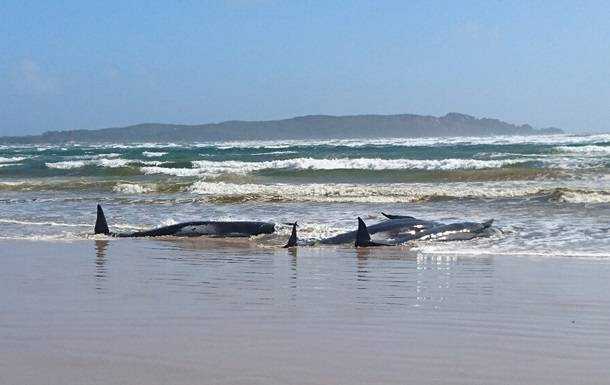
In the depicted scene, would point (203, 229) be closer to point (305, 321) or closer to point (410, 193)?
point (305, 321)

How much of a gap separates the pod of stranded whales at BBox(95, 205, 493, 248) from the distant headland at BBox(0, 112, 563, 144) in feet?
427

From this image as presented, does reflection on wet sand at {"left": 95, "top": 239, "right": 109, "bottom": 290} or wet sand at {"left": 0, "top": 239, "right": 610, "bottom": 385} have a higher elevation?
wet sand at {"left": 0, "top": 239, "right": 610, "bottom": 385}

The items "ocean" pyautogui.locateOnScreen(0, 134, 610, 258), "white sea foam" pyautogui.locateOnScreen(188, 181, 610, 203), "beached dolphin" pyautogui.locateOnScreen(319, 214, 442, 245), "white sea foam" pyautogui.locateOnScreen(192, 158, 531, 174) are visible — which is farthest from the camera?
"white sea foam" pyautogui.locateOnScreen(192, 158, 531, 174)

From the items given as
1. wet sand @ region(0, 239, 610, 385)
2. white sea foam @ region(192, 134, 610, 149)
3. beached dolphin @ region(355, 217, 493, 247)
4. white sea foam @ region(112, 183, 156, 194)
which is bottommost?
white sea foam @ region(112, 183, 156, 194)

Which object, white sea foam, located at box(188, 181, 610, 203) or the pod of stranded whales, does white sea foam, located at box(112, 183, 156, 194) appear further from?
the pod of stranded whales

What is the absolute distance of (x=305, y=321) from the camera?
20.0ft

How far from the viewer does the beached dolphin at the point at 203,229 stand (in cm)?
1374

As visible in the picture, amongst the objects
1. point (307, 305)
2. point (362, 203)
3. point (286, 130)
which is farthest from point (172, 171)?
point (286, 130)

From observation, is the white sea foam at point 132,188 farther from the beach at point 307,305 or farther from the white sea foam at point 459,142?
the white sea foam at point 459,142

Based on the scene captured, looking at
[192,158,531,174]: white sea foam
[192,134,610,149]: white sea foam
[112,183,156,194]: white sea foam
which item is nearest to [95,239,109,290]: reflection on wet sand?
[112,183,156,194]: white sea foam

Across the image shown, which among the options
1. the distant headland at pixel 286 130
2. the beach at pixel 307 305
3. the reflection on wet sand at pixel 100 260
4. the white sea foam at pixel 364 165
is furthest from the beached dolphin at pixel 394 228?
the distant headland at pixel 286 130

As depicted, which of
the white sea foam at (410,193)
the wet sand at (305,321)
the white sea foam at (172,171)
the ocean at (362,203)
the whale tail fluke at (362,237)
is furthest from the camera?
the white sea foam at (172,171)

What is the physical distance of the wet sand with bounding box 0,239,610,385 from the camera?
468 centimetres

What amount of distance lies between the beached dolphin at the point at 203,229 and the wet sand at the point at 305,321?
3677 mm
